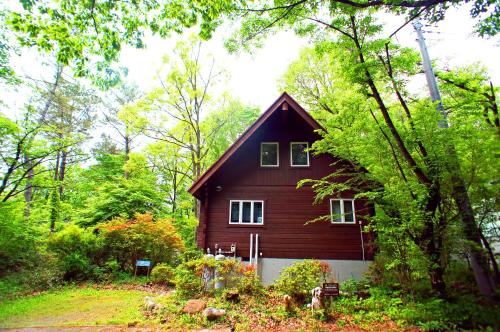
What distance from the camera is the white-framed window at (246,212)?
10656mm

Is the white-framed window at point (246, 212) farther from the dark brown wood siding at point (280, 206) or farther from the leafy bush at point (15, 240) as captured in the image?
the leafy bush at point (15, 240)

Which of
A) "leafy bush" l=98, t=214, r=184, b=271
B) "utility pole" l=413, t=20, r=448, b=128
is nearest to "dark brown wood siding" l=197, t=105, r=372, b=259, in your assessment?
"leafy bush" l=98, t=214, r=184, b=271

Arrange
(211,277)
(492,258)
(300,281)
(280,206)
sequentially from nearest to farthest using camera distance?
(492,258) < (300,281) < (211,277) < (280,206)

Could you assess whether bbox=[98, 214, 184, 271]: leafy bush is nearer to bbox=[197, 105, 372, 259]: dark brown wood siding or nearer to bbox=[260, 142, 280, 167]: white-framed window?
bbox=[197, 105, 372, 259]: dark brown wood siding

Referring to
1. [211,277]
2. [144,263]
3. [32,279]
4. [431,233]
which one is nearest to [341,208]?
[431,233]

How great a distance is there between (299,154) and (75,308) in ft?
30.7

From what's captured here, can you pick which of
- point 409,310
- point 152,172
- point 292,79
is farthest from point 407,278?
point 152,172

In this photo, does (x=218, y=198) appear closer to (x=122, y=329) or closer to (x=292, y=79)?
(x=122, y=329)

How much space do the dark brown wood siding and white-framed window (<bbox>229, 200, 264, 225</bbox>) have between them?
182 mm

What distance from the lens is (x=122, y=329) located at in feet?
18.2

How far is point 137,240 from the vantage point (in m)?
11.4

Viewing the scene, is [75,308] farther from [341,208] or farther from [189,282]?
[341,208]

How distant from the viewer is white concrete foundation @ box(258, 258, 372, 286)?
9.51 meters

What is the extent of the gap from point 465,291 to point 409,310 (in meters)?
1.28
